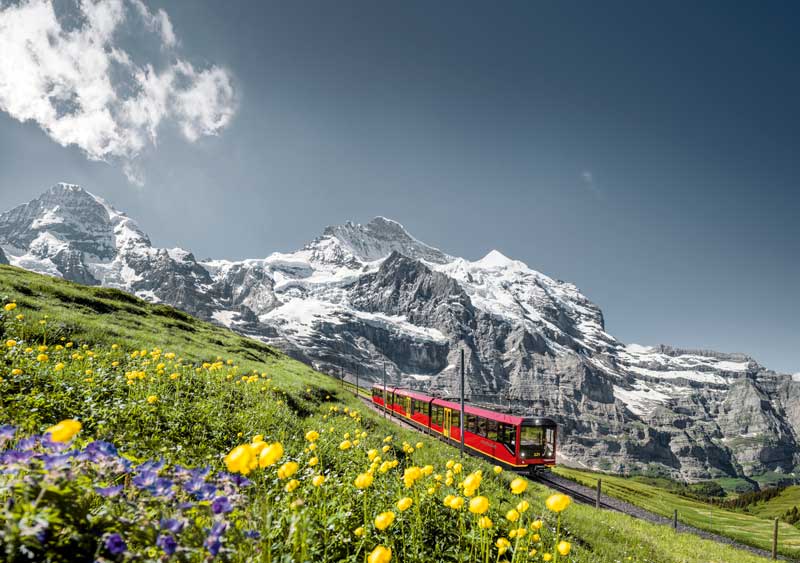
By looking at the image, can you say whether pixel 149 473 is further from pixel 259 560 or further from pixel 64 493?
pixel 259 560

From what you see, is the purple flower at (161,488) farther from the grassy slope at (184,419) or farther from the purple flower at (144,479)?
the grassy slope at (184,419)

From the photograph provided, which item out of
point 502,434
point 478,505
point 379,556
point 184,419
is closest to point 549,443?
point 502,434

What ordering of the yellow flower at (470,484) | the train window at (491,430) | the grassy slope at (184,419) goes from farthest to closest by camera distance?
the train window at (491,430)
the grassy slope at (184,419)
the yellow flower at (470,484)

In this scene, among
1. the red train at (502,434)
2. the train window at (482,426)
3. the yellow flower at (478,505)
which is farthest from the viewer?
the train window at (482,426)

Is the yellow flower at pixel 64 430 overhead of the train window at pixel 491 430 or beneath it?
overhead

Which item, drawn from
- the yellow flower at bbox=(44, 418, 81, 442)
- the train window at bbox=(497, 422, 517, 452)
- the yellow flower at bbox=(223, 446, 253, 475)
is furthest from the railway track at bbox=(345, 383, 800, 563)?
the yellow flower at bbox=(44, 418, 81, 442)

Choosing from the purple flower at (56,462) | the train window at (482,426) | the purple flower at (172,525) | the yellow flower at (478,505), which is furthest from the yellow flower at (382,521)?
the train window at (482,426)

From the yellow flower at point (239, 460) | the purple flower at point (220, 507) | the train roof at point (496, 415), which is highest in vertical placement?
the yellow flower at point (239, 460)

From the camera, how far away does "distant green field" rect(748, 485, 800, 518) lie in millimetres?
55522

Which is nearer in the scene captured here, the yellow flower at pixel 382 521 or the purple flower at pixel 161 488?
the purple flower at pixel 161 488

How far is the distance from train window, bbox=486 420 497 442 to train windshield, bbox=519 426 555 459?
1.91 m

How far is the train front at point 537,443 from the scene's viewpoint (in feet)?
79.4

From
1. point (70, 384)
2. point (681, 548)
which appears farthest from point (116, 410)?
point (681, 548)

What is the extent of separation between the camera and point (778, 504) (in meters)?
60.9
